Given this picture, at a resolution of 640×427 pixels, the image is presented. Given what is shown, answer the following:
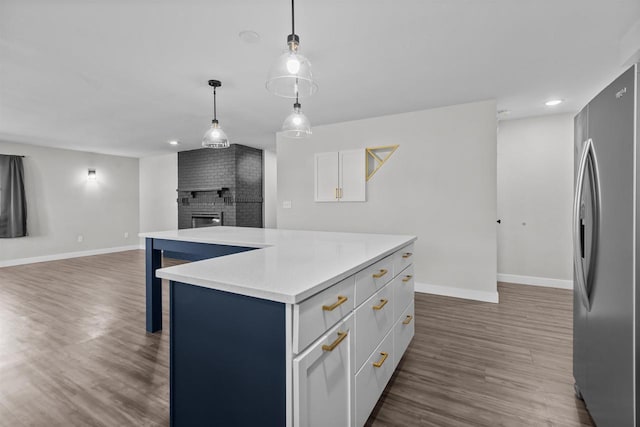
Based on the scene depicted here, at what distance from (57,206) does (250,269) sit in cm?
742

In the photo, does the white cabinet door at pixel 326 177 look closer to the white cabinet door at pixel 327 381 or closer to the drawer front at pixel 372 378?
the drawer front at pixel 372 378

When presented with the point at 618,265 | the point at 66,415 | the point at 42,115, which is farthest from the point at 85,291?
the point at 618,265

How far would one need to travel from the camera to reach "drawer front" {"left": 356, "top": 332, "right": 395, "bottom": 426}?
134 cm

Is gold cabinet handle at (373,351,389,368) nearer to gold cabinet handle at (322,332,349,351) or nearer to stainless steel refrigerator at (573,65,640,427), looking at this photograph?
gold cabinet handle at (322,332,349,351)

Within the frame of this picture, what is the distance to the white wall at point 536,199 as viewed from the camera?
405 centimetres

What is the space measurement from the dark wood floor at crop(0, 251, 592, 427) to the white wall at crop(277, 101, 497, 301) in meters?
0.48

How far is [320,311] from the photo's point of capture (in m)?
1.07

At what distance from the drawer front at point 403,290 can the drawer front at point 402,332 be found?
63 millimetres

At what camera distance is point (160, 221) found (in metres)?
7.41

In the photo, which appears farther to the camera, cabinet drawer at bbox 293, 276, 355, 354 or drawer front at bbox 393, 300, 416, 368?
drawer front at bbox 393, 300, 416, 368

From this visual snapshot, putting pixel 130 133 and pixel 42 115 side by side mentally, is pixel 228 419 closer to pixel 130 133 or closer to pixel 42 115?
pixel 42 115

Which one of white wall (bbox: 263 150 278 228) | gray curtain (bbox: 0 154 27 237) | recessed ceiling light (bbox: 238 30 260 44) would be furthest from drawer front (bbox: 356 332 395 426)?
gray curtain (bbox: 0 154 27 237)

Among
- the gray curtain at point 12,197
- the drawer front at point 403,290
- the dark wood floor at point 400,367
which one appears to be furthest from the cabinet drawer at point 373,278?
the gray curtain at point 12,197

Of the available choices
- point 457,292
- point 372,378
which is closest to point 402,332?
point 372,378
